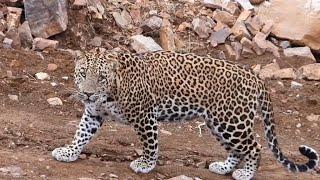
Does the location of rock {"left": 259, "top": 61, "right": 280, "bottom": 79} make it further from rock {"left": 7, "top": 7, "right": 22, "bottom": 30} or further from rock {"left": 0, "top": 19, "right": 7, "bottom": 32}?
rock {"left": 0, "top": 19, "right": 7, "bottom": 32}

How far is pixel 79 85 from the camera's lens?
809cm

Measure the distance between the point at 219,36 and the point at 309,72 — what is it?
1.52 meters

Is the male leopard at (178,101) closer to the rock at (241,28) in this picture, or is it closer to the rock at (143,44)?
the rock at (143,44)

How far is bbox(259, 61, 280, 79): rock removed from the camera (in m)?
12.6

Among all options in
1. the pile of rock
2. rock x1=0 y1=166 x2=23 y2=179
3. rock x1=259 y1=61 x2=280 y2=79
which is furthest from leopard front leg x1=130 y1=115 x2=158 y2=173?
rock x1=259 y1=61 x2=280 y2=79

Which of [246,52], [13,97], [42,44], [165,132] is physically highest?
[42,44]

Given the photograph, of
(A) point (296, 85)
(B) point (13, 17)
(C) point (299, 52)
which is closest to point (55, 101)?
(B) point (13, 17)

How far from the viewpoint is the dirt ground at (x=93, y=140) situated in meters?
8.70

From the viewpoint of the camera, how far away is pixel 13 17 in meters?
12.0

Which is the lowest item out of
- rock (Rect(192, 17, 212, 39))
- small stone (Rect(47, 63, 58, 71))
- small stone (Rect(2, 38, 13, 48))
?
small stone (Rect(47, 63, 58, 71))

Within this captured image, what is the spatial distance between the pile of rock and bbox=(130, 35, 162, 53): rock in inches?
42.4

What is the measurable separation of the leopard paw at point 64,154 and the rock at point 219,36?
4.80m

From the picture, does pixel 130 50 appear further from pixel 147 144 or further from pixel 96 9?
pixel 147 144

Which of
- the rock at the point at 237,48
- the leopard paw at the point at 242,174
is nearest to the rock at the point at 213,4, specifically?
the rock at the point at 237,48
